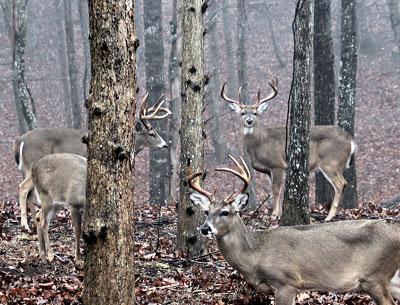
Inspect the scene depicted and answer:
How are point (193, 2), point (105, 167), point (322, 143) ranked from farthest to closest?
point (322, 143) → point (193, 2) → point (105, 167)

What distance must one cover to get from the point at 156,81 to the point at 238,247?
11826mm

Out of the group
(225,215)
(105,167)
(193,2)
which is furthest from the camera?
(193,2)

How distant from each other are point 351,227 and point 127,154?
2727 mm

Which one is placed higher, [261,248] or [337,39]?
[337,39]

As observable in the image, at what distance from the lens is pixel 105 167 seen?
5.73m

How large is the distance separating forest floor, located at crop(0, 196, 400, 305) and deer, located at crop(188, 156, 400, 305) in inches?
14.7

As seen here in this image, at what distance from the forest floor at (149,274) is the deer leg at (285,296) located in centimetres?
43

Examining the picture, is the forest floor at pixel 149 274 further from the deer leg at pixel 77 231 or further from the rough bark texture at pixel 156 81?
the rough bark texture at pixel 156 81

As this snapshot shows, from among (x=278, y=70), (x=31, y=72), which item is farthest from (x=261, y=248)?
(x=31, y=72)

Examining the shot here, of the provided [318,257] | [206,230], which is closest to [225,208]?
[206,230]

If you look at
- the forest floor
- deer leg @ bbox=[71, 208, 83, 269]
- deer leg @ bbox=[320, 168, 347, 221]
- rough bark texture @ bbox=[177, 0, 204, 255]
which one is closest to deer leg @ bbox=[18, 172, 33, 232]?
the forest floor

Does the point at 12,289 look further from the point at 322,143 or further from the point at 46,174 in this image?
the point at 322,143

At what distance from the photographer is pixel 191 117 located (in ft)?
32.0

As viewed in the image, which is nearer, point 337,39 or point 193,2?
point 193,2
